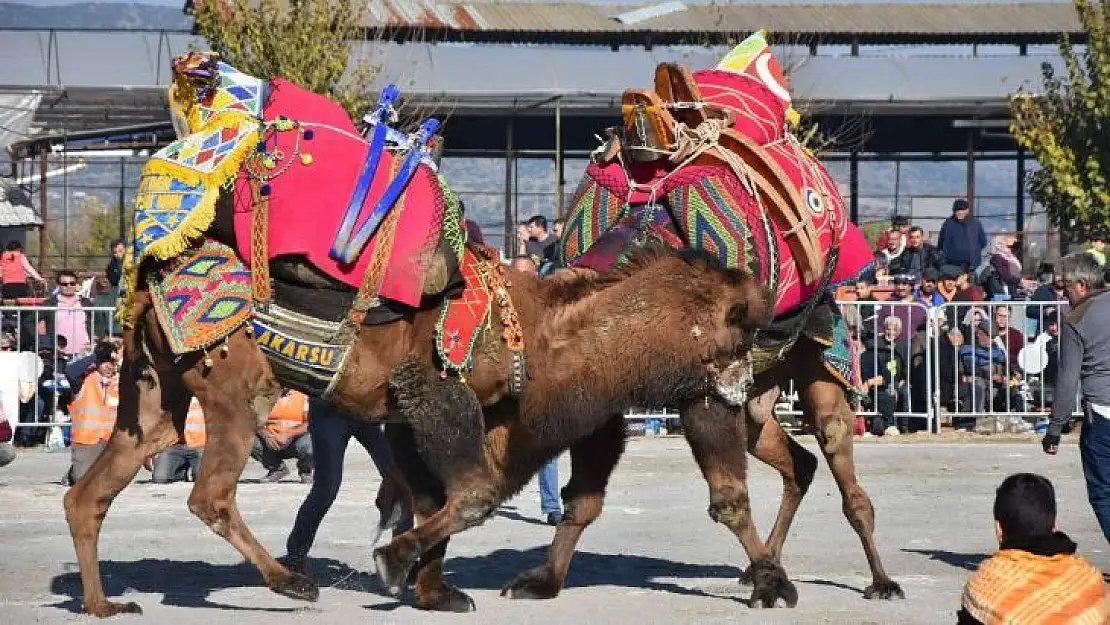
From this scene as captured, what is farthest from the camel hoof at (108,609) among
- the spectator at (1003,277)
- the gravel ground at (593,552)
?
the spectator at (1003,277)

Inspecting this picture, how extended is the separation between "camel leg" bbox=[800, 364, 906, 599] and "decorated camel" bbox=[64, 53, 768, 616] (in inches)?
56.3

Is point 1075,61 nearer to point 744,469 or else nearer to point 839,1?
point 839,1

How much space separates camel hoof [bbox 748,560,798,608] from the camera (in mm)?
8555

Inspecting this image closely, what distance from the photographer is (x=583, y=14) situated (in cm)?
3634

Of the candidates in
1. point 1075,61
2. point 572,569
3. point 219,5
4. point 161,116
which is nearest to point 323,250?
point 572,569

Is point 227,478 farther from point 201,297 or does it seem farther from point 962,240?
point 962,240

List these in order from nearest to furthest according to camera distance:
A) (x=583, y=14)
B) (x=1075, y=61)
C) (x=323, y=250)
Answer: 1. (x=323, y=250)
2. (x=1075, y=61)
3. (x=583, y=14)

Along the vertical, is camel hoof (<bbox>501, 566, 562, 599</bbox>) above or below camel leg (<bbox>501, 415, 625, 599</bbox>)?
below

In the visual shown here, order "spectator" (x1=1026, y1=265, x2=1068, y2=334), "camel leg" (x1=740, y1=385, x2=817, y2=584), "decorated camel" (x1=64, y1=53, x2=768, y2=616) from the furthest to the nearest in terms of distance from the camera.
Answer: "spectator" (x1=1026, y1=265, x2=1068, y2=334) → "camel leg" (x1=740, y1=385, x2=817, y2=584) → "decorated camel" (x1=64, y1=53, x2=768, y2=616)

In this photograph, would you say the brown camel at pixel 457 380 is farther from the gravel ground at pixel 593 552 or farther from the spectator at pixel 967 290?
the spectator at pixel 967 290

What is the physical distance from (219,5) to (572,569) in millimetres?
14530

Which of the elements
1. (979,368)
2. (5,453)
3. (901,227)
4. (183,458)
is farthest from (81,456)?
(901,227)

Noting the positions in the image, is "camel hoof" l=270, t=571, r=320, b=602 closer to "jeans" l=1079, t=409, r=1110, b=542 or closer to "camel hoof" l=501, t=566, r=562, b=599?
"camel hoof" l=501, t=566, r=562, b=599

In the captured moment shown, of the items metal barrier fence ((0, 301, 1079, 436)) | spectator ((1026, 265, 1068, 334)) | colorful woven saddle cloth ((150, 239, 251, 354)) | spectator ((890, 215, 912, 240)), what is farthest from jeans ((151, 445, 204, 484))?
spectator ((890, 215, 912, 240))
